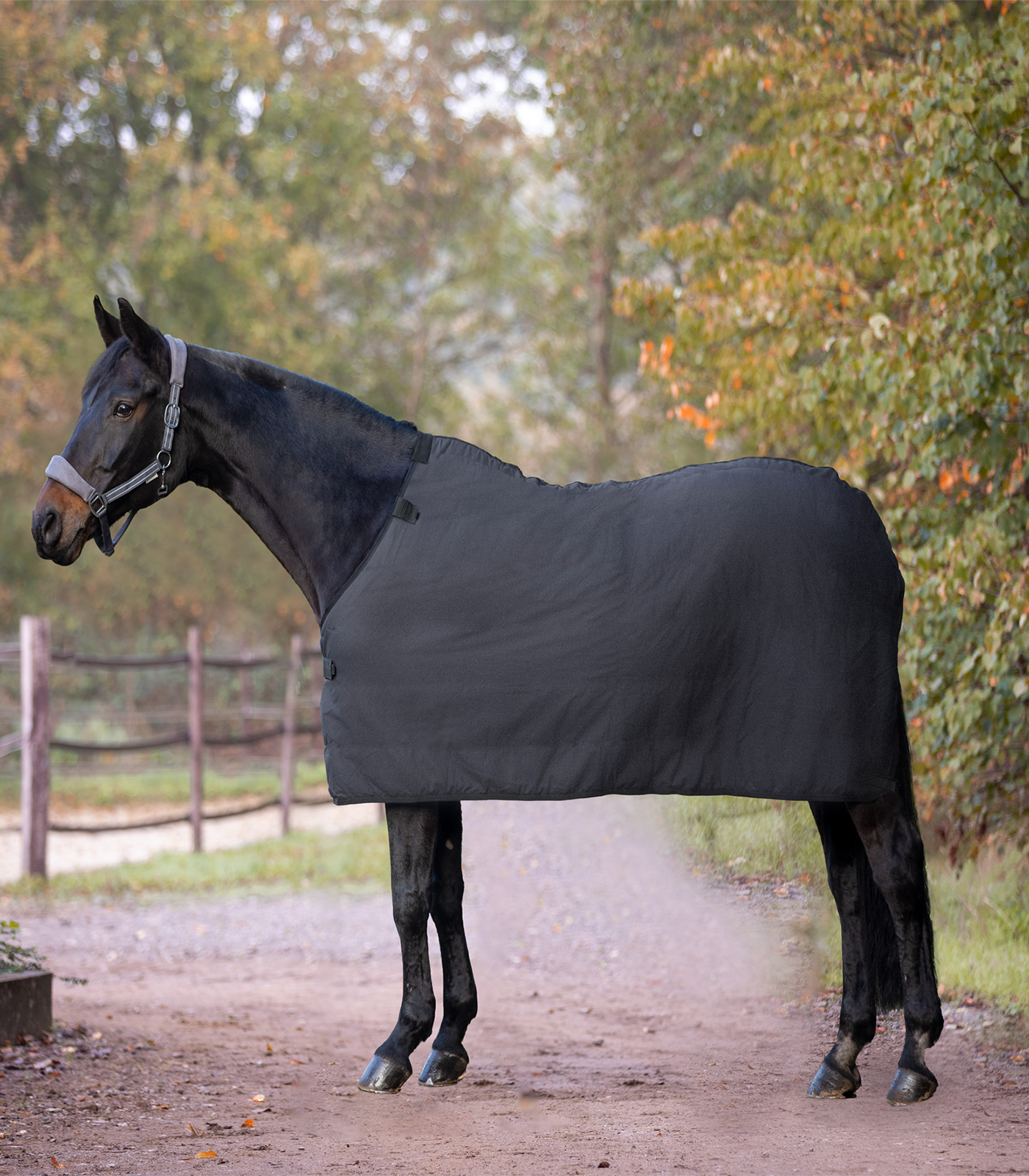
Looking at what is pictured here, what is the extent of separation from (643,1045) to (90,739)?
12586 millimetres

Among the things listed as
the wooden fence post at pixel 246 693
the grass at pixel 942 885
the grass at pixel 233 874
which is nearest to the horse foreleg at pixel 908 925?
the grass at pixel 942 885

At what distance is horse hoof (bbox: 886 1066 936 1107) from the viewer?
3545 millimetres

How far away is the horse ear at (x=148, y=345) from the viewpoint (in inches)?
140

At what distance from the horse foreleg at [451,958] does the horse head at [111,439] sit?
4.68ft

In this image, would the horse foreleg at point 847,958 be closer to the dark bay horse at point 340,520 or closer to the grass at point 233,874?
the dark bay horse at point 340,520

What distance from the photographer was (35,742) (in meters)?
8.98

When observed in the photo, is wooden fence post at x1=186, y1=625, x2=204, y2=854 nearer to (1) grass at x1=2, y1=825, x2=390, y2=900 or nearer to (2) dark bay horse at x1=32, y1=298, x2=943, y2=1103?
(1) grass at x1=2, y1=825, x2=390, y2=900

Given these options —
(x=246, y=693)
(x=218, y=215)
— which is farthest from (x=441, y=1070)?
(x=218, y=215)

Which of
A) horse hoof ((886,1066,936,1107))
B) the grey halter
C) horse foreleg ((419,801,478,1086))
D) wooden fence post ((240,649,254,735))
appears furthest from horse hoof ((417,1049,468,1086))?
wooden fence post ((240,649,254,735))

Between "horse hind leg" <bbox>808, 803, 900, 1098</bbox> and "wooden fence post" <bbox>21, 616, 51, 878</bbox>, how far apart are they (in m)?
6.81

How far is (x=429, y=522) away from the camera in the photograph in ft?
11.8

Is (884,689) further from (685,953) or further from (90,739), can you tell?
(90,739)

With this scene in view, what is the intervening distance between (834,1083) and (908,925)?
56 centimetres

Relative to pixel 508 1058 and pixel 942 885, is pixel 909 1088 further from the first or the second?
pixel 942 885
